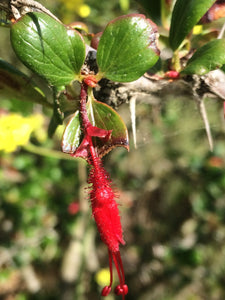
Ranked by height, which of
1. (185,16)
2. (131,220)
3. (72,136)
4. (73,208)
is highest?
(185,16)

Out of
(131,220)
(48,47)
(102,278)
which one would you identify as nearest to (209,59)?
(48,47)

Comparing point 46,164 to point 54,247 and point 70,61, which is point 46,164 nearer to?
point 54,247

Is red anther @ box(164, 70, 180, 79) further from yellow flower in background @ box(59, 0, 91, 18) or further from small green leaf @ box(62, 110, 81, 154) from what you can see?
yellow flower in background @ box(59, 0, 91, 18)

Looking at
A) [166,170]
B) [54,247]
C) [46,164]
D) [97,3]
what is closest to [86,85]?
[46,164]

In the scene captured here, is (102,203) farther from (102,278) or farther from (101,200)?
(102,278)

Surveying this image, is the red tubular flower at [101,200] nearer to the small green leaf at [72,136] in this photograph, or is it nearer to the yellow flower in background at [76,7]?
the small green leaf at [72,136]
